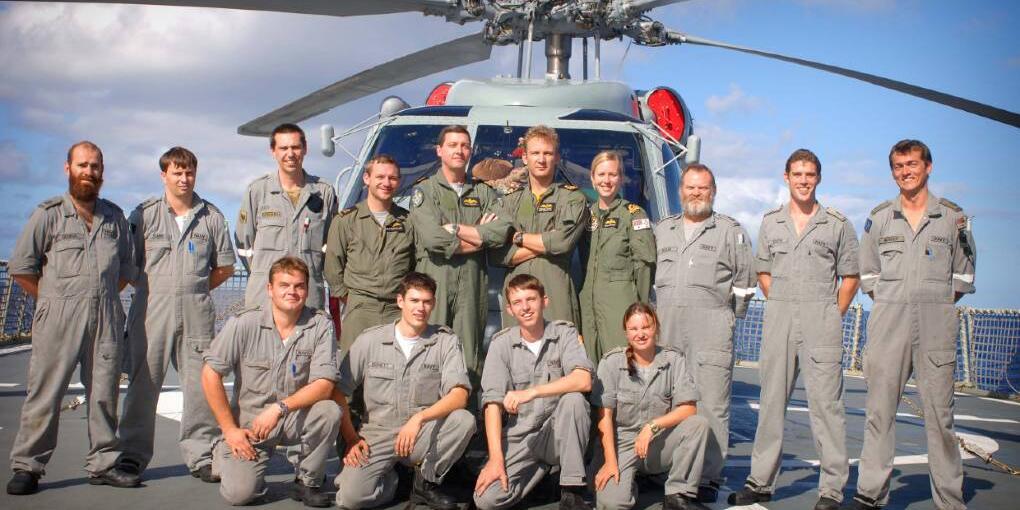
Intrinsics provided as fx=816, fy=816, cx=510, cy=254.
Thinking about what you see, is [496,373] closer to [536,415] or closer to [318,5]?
[536,415]

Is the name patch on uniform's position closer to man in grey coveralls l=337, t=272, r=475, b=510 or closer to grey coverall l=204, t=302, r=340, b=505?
grey coverall l=204, t=302, r=340, b=505

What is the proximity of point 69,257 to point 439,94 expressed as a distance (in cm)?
364

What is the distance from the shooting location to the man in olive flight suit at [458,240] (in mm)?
4281

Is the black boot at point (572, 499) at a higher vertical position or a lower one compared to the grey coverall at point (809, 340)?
lower

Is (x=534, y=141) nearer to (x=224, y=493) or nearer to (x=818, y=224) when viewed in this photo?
(x=818, y=224)

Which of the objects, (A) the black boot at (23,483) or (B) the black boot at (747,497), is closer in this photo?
(A) the black boot at (23,483)

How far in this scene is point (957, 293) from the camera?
4059 millimetres

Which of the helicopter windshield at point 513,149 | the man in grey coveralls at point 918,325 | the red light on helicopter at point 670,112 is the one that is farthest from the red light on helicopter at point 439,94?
the man in grey coveralls at point 918,325

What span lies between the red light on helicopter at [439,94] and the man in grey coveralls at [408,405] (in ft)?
10.6

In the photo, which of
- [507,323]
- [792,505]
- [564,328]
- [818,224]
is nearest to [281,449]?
[507,323]

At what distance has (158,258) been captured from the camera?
4422 mm

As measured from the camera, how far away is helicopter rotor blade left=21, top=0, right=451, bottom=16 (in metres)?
5.52

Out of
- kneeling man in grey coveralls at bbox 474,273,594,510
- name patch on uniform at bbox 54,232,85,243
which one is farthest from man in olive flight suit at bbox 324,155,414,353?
name patch on uniform at bbox 54,232,85,243

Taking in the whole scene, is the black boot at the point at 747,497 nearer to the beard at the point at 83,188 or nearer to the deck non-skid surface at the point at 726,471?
the deck non-skid surface at the point at 726,471
